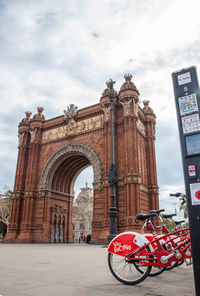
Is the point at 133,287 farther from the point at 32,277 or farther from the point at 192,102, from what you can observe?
the point at 192,102

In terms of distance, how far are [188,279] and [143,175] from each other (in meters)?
20.1

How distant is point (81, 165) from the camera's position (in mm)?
30203

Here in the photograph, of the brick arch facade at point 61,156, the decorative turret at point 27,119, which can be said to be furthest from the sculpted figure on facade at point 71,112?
the decorative turret at point 27,119

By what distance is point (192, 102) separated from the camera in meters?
3.04

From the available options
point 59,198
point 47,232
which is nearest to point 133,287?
point 47,232

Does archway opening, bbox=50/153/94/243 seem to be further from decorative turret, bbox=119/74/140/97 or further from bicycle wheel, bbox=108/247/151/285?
bicycle wheel, bbox=108/247/151/285

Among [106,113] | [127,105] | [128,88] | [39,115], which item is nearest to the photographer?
[127,105]

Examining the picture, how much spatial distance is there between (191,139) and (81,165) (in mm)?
27614

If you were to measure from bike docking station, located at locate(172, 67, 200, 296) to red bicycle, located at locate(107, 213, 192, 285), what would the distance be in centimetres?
159

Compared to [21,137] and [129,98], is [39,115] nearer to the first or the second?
[21,137]

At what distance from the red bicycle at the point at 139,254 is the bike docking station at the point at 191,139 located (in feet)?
5.23

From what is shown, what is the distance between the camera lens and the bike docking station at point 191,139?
2641 mm

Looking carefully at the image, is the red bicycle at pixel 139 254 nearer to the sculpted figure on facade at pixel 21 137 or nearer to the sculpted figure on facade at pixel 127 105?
the sculpted figure on facade at pixel 127 105

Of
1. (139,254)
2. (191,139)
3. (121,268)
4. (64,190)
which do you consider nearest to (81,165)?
(64,190)
